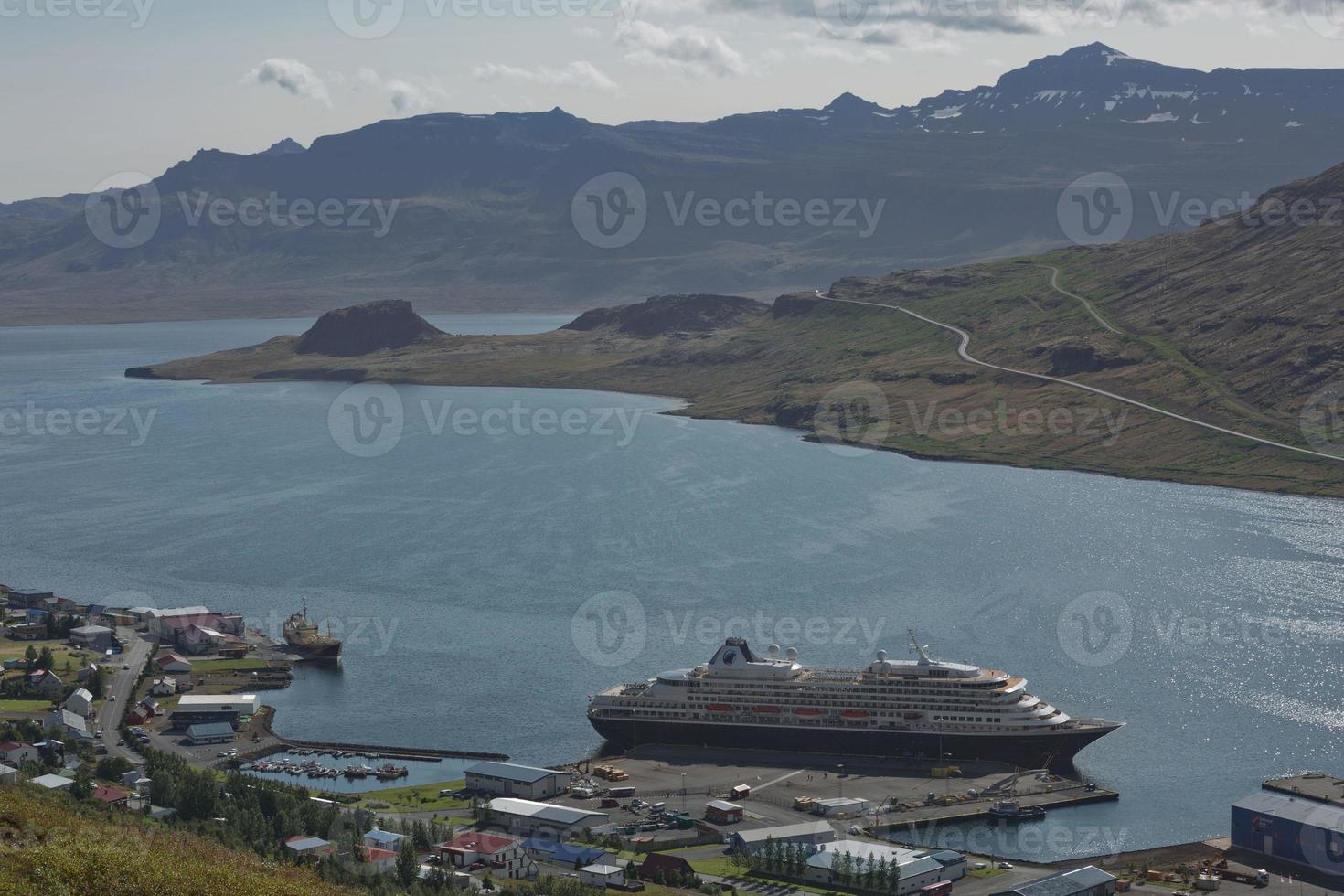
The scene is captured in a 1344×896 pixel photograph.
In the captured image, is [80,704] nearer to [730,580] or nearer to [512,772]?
[512,772]

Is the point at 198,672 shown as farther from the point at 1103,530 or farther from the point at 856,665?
the point at 1103,530

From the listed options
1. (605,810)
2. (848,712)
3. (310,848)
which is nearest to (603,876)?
(605,810)

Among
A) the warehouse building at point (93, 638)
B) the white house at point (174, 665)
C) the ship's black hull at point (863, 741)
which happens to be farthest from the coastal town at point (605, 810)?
the warehouse building at point (93, 638)

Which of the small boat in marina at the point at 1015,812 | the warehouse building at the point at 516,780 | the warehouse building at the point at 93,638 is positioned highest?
the warehouse building at the point at 93,638

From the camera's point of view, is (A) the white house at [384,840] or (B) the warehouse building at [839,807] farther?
(B) the warehouse building at [839,807]

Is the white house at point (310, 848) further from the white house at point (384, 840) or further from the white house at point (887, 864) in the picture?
the white house at point (887, 864)

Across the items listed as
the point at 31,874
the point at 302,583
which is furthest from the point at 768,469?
the point at 31,874

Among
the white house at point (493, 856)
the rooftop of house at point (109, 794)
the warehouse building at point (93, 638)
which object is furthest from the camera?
the warehouse building at point (93, 638)
